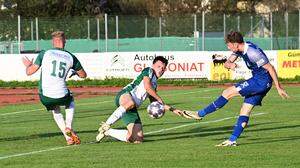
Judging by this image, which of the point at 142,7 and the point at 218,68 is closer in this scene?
the point at 218,68

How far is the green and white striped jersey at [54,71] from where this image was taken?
1527 cm

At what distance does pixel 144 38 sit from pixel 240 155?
121 ft

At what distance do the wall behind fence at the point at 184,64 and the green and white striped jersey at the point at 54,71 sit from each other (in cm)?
2543

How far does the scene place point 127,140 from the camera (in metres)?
15.5

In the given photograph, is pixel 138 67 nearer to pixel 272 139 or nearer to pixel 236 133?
pixel 272 139

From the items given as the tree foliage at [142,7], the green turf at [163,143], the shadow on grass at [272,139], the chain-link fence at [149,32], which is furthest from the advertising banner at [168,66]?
the tree foliage at [142,7]

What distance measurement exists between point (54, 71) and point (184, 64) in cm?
2696

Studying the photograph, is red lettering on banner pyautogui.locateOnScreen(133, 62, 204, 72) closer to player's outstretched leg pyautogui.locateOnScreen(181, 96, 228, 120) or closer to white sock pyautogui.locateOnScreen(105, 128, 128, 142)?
white sock pyautogui.locateOnScreen(105, 128, 128, 142)

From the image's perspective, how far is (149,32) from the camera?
50094 mm

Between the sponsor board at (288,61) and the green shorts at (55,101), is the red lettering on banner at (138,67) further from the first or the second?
the green shorts at (55,101)

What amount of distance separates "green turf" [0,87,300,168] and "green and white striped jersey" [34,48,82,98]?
0.92m

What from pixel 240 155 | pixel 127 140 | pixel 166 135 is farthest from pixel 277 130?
pixel 240 155

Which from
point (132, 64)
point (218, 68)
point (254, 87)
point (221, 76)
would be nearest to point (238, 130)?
point (254, 87)

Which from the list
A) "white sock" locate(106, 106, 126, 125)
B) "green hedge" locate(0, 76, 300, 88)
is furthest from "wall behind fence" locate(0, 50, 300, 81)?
"white sock" locate(106, 106, 126, 125)
